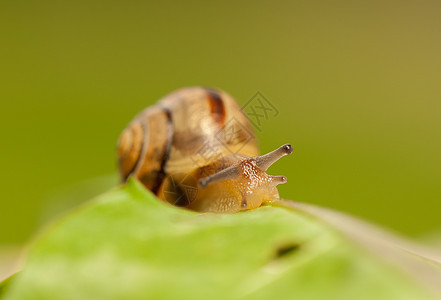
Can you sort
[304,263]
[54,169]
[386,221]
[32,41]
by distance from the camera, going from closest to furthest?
[304,263], [386,221], [54,169], [32,41]

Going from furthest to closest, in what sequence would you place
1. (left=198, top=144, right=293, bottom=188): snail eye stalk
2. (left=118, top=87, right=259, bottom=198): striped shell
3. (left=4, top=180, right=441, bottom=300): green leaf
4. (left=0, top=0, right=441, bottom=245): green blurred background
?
(left=0, top=0, right=441, bottom=245): green blurred background < (left=118, top=87, right=259, bottom=198): striped shell < (left=198, top=144, right=293, bottom=188): snail eye stalk < (left=4, top=180, right=441, bottom=300): green leaf

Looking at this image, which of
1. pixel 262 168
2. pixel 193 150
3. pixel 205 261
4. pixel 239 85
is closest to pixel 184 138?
pixel 193 150

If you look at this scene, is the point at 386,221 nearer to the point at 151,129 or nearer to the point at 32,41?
the point at 151,129

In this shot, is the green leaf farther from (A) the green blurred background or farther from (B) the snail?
(A) the green blurred background

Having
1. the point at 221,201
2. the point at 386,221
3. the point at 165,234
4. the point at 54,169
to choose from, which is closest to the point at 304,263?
the point at 165,234

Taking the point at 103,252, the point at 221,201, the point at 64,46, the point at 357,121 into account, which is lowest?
the point at 357,121

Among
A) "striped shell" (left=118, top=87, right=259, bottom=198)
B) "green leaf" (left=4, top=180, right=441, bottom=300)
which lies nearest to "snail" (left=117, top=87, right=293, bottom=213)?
"striped shell" (left=118, top=87, right=259, bottom=198)
